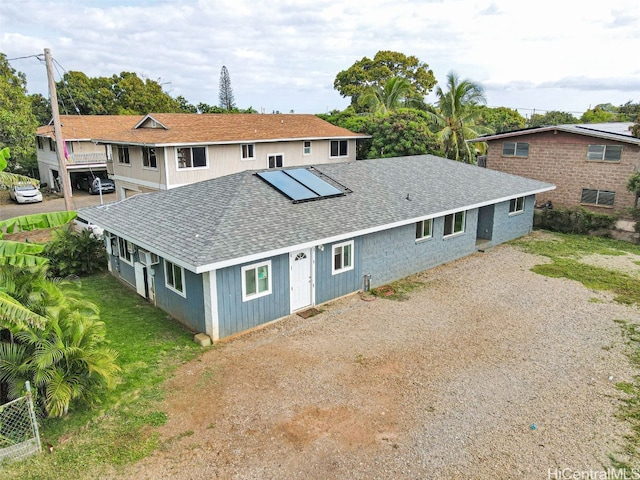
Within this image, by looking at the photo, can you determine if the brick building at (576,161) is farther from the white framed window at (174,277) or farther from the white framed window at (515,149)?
the white framed window at (174,277)

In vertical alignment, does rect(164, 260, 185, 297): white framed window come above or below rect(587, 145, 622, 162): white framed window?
below

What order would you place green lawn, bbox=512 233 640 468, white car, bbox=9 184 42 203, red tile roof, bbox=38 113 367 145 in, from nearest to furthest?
1. green lawn, bbox=512 233 640 468
2. red tile roof, bbox=38 113 367 145
3. white car, bbox=9 184 42 203

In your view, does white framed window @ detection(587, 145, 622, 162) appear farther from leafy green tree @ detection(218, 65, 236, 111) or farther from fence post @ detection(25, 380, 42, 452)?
leafy green tree @ detection(218, 65, 236, 111)

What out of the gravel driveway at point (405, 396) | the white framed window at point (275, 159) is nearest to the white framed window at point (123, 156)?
the white framed window at point (275, 159)

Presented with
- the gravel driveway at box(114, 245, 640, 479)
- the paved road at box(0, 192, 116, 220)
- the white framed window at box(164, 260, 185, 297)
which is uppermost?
the white framed window at box(164, 260, 185, 297)

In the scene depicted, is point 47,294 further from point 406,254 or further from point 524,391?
point 406,254

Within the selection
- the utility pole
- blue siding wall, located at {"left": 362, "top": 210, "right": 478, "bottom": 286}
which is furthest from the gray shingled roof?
the utility pole

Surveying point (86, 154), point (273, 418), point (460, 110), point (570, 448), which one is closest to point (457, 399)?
point (570, 448)
